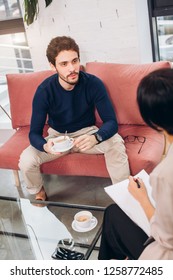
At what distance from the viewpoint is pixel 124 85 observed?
2482 mm

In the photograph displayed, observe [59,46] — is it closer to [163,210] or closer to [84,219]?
[84,219]

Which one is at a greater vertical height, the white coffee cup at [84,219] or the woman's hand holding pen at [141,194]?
the woman's hand holding pen at [141,194]

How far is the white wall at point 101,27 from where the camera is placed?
2.75 meters

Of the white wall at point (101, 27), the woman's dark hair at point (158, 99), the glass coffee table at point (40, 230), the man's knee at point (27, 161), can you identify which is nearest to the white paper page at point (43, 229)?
the glass coffee table at point (40, 230)

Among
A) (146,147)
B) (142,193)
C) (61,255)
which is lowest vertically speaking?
(61,255)

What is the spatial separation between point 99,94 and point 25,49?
1.50 metres

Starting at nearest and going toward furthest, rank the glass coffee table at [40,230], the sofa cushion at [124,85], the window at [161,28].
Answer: the glass coffee table at [40,230] < the sofa cushion at [124,85] < the window at [161,28]

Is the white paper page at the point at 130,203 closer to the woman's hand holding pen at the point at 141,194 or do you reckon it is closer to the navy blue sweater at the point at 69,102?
the woman's hand holding pen at the point at 141,194

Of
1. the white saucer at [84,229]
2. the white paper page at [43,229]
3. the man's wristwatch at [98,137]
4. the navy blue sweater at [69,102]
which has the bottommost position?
the white paper page at [43,229]

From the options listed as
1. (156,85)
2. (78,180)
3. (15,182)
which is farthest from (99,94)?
(156,85)

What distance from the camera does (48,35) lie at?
9.89 feet

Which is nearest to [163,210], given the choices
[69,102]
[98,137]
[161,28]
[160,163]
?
[160,163]

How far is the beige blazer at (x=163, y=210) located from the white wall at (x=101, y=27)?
1.89m

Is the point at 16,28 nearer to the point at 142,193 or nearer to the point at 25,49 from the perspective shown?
the point at 25,49
